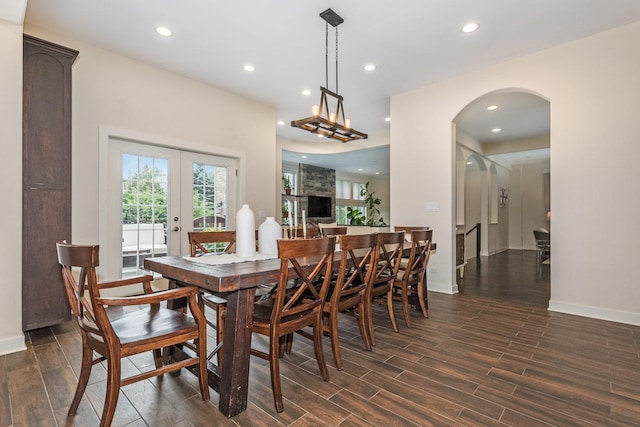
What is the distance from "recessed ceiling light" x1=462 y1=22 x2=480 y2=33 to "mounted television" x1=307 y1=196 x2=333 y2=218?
7149mm

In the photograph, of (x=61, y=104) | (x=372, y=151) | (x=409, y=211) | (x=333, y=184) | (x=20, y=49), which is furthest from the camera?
(x=333, y=184)

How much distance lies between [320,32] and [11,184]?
9.92 feet

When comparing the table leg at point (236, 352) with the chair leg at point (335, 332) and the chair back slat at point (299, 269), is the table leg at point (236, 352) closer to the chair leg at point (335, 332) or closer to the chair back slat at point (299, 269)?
the chair back slat at point (299, 269)

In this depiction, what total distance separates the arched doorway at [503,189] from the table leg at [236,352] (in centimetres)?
359

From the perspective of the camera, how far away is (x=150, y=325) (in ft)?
5.51

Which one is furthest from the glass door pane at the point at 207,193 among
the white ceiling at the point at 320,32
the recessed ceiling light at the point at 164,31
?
the recessed ceiling light at the point at 164,31

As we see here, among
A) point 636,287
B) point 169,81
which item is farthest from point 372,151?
point 636,287

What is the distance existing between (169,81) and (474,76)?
4.03m

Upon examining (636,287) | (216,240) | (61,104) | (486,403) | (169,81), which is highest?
(169,81)

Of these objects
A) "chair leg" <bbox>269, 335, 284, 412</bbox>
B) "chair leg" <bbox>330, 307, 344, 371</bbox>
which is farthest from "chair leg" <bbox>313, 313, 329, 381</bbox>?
"chair leg" <bbox>269, 335, 284, 412</bbox>

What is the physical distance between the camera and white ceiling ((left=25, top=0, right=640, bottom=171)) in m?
2.81

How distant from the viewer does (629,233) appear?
122 inches

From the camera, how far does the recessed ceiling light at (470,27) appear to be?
3.05m

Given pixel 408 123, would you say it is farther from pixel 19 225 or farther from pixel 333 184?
pixel 333 184
